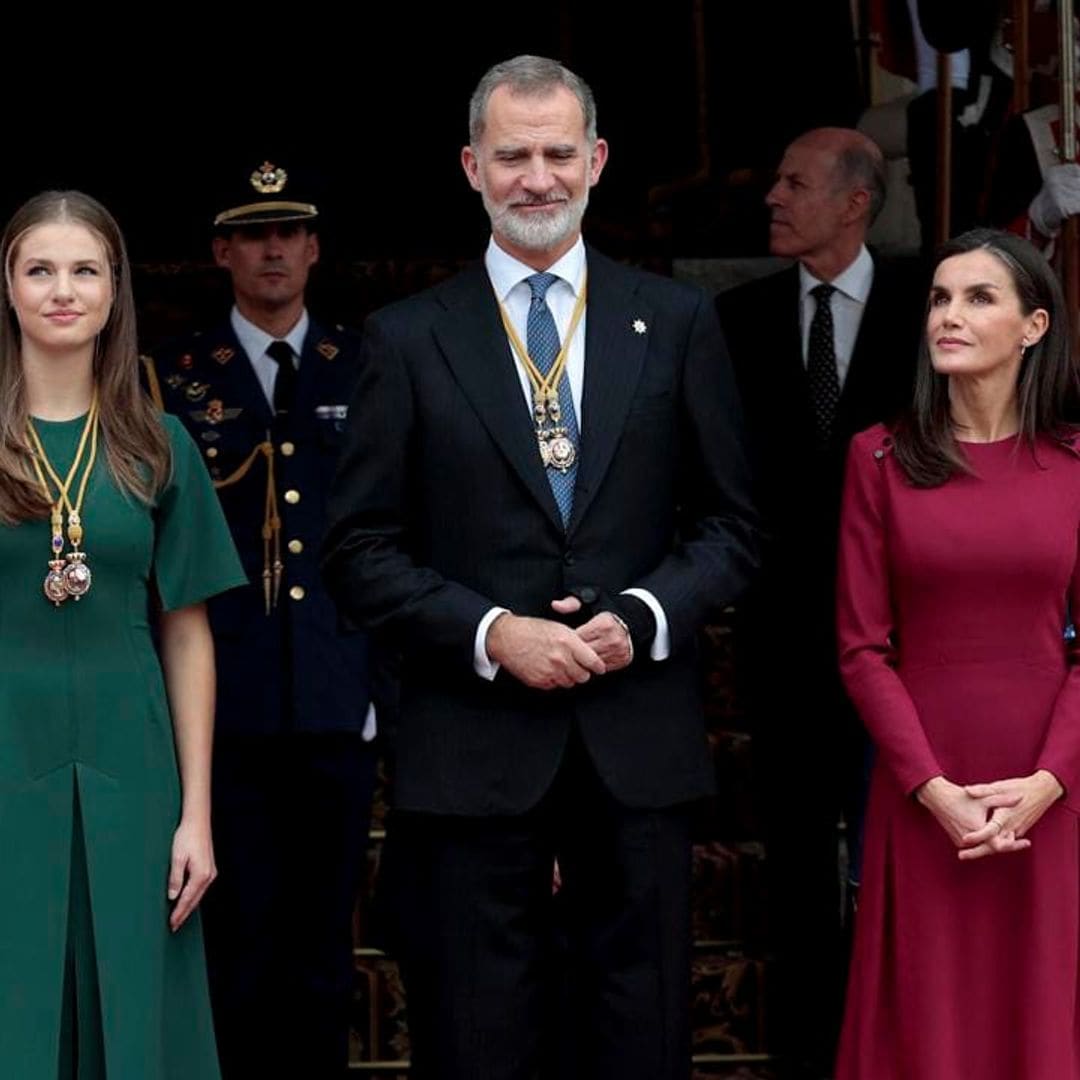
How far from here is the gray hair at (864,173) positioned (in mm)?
5586

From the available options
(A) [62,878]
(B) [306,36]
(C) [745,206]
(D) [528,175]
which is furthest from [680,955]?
(B) [306,36]

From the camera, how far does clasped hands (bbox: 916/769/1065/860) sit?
4156 mm

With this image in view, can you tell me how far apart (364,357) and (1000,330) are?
106 centimetres

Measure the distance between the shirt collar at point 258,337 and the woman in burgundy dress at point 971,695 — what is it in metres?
1.29

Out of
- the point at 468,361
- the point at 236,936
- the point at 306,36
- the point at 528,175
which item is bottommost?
the point at 236,936

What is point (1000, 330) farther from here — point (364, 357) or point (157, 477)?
point (157, 477)

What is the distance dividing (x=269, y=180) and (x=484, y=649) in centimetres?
164

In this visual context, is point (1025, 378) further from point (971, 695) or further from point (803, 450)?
point (803, 450)

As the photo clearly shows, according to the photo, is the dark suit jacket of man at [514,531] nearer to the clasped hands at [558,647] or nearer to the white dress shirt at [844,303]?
the clasped hands at [558,647]

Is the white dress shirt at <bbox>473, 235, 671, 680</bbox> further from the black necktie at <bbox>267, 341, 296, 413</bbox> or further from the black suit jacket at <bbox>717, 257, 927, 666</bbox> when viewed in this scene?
the black suit jacket at <bbox>717, 257, 927, 666</bbox>

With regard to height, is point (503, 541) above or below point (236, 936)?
above

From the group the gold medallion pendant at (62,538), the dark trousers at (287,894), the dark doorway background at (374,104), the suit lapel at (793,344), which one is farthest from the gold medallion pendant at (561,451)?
the dark doorway background at (374,104)

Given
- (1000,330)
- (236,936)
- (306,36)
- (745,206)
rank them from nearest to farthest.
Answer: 1. (1000,330)
2. (236,936)
3. (745,206)
4. (306,36)

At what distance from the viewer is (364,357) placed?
4.09m
